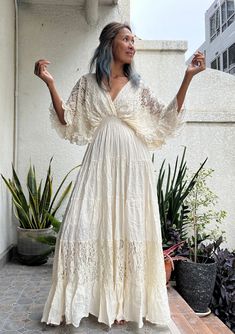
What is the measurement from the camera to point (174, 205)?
2.78 m

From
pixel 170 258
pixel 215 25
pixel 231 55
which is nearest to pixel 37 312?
pixel 170 258

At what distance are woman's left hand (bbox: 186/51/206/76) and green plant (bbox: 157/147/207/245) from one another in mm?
1312

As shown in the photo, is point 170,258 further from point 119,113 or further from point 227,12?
point 227,12

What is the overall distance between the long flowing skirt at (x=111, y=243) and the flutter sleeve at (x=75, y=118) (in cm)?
10

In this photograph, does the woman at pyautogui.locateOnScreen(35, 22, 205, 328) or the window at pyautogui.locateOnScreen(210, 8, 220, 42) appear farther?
the window at pyautogui.locateOnScreen(210, 8, 220, 42)

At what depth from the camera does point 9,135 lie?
9.73 ft

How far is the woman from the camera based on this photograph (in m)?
1.46

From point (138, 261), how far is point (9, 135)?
6.53 ft

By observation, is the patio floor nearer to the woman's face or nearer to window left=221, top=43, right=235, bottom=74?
the woman's face

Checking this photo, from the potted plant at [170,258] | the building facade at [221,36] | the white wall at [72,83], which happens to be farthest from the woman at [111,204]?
the building facade at [221,36]

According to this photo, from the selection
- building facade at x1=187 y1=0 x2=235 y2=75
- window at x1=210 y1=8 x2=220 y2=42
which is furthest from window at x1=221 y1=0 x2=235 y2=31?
window at x1=210 y1=8 x2=220 y2=42

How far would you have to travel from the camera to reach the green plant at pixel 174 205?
2.69 metres

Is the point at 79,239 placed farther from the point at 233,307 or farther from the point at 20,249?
the point at 233,307

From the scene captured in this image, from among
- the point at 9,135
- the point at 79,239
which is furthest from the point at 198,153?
the point at 79,239
